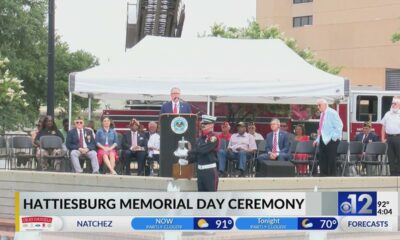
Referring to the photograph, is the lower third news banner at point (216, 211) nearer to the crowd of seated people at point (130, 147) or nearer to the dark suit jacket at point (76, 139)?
the crowd of seated people at point (130, 147)

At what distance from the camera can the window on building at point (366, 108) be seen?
26.6 meters

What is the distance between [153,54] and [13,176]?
4.81m

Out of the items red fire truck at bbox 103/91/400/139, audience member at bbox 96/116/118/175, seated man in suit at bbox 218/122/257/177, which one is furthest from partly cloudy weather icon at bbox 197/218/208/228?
red fire truck at bbox 103/91/400/139

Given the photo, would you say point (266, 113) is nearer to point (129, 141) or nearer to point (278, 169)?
point (129, 141)

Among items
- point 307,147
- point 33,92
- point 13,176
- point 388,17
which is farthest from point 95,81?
point 388,17

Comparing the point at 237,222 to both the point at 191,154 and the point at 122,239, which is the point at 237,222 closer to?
the point at 122,239

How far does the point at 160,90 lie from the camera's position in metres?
15.6

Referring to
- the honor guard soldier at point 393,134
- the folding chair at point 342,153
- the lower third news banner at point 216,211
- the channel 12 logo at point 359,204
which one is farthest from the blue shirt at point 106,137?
the channel 12 logo at point 359,204

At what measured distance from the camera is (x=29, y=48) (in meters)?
43.1

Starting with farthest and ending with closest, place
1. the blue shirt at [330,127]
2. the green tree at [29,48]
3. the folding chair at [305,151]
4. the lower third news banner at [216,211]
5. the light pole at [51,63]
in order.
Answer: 1. the green tree at [29,48]
2. the light pole at [51,63]
3. the folding chair at [305,151]
4. the blue shirt at [330,127]
5. the lower third news banner at [216,211]

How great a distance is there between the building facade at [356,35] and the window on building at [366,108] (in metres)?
30.1

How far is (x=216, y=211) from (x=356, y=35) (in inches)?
2285

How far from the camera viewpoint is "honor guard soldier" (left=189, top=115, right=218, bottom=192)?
11562mm

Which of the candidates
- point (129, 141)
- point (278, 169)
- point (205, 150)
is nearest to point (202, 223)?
point (205, 150)
